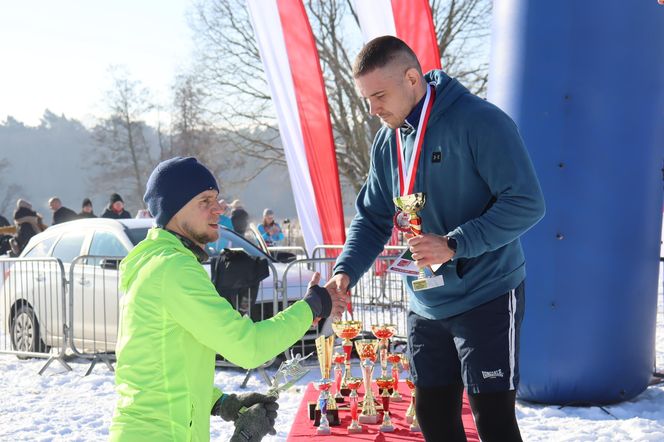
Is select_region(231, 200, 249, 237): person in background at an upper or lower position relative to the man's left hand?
lower

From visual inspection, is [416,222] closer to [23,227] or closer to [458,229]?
[458,229]

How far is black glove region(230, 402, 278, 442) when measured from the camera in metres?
2.97

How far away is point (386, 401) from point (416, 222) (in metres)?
2.59

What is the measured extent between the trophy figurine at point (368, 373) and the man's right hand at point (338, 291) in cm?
219

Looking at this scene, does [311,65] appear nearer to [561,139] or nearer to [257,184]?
[561,139]

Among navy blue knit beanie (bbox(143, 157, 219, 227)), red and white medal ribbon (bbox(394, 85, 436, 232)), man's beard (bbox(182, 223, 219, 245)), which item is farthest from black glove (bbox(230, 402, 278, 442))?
red and white medal ribbon (bbox(394, 85, 436, 232))

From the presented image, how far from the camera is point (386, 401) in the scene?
565cm

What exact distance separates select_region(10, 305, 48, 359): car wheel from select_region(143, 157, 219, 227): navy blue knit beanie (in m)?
7.33

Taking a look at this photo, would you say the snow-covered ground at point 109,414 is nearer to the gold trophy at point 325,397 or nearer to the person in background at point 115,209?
the gold trophy at point 325,397

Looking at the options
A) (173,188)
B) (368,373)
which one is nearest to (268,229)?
(368,373)

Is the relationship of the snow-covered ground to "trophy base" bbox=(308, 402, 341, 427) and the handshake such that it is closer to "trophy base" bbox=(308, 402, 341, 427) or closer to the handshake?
"trophy base" bbox=(308, 402, 341, 427)

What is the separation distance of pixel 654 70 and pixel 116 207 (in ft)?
37.3

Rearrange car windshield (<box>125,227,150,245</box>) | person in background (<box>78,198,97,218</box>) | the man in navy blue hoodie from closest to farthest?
the man in navy blue hoodie < car windshield (<box>125,227,150,245</box>) < person in background (<box>78,198,97,218</box>)

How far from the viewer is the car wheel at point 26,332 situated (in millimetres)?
9648
